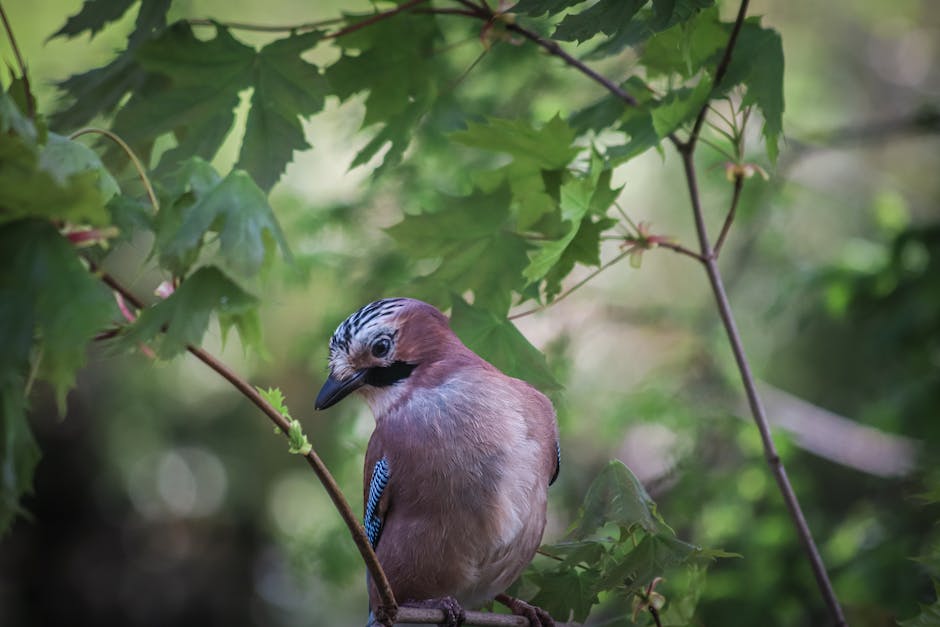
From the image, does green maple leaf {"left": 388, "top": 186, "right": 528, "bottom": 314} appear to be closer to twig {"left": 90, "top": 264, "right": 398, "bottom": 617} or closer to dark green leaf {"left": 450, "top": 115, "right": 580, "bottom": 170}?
dark green leaf {"left": 450, "top": 115, "right": 580, "bottom": 170}

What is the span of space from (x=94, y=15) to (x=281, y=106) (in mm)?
255

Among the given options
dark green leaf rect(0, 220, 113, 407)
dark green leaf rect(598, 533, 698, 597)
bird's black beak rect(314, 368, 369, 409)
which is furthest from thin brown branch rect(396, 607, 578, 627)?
dark green leaf rect(0, 220, 113, 407)

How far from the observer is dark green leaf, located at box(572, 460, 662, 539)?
3.51 feet

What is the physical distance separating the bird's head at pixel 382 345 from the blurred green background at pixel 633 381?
88 mm

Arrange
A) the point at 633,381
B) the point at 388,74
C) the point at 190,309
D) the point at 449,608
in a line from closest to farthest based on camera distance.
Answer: the point at 190,309, the point at 449,608, the point at 388,74, the point at 633,381

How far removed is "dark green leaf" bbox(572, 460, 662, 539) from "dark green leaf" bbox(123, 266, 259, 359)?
43 centimetres

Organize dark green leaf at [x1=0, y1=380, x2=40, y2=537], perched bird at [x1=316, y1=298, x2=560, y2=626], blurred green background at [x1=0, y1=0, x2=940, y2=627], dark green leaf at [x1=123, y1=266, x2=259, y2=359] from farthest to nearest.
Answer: blurred green background at [x1=0, y1=0, x2=940, y2=627]
perched bird at [x1=316, y1=298, x2=560, y2=626]
dark green leaf at [x1=123, y1=266, x2=259, y2=359]
dark green leaf at [x1=0, y1=380, x2=40, y2=537]

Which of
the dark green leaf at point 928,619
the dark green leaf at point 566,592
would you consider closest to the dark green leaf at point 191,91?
the dark green leaf at point 566,592

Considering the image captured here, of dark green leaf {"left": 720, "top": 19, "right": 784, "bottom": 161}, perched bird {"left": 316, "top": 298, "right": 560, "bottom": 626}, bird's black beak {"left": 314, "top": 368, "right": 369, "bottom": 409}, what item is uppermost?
dark green leaf {"left": 720, "top": 19, "right": 784, "bottom": 161}

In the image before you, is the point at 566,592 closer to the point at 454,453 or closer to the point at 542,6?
the point at 454,453

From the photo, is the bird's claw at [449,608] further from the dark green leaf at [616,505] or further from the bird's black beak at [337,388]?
the bird's black beak at [337,388]

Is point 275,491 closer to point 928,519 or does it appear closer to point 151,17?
point 928,519

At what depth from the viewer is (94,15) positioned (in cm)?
126

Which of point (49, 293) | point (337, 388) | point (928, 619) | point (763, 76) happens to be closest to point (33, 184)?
point (49, 293)
